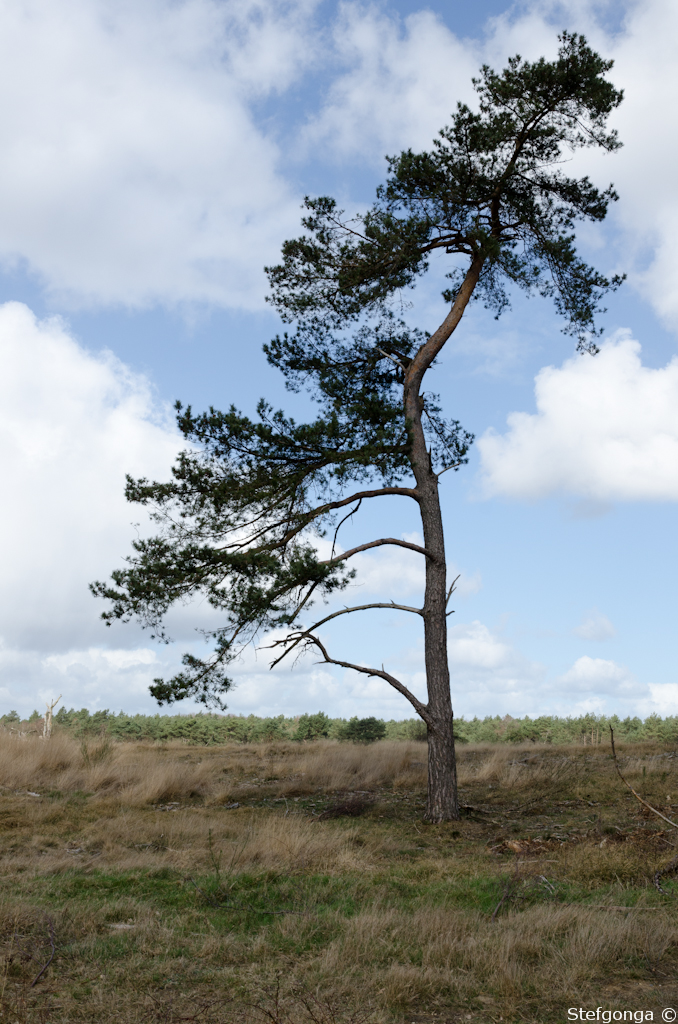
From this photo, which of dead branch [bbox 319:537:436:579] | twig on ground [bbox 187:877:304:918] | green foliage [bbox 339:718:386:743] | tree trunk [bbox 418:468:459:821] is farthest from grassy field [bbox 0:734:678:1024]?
green foliage [bbox 339:718:386:743]

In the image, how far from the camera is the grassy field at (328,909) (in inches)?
192

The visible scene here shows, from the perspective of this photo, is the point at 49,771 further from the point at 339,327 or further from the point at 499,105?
the point at 499,105

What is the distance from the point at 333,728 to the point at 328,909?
3527 centimetres

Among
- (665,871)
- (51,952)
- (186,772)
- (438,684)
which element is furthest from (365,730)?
(51,952)

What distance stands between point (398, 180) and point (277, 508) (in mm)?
6980

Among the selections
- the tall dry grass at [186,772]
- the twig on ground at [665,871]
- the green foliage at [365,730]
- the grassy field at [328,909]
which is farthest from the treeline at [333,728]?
the twig on ground at [665,871]

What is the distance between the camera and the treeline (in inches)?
1484

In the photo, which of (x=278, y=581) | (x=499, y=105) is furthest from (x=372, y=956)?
(x=499, y=105)

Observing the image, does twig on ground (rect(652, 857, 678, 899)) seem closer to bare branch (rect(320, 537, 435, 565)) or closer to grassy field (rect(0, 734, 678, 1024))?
grassy field (rect(0, 734, 678, 1024))

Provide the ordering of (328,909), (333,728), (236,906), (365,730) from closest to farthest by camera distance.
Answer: (328,909) → (236,906) → (365,730) → (333,728)

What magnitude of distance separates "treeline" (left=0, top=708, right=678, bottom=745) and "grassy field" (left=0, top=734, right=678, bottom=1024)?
2465cm

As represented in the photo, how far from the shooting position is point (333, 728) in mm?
40562

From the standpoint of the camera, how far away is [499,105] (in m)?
13.7

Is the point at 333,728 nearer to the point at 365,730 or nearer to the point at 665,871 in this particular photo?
the point at 365,730
